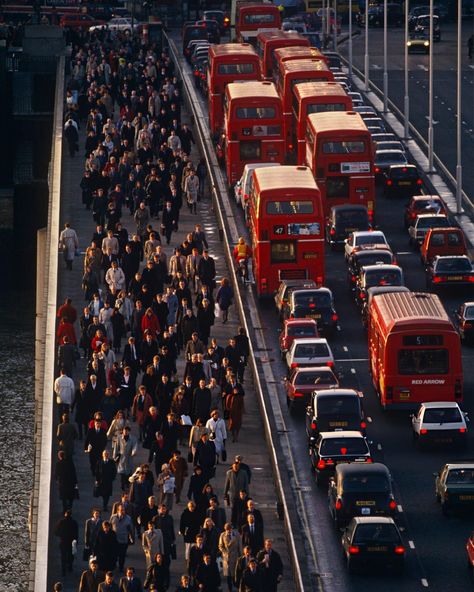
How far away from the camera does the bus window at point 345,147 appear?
80.9 meters

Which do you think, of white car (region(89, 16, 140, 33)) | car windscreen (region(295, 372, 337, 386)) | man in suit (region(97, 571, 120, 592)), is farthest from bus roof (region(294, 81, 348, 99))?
man in suit (region(97, 571, 120, 592))

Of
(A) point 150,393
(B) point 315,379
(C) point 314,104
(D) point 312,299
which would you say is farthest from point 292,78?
(A) point 150,393

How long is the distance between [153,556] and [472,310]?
861 inches

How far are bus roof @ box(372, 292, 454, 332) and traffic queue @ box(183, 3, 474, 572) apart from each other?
6 cm

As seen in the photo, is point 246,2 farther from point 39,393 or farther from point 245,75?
point 39,393

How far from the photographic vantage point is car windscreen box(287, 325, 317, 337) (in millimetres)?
64500

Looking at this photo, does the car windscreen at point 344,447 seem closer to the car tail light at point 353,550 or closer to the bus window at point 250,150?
the car tail light at point 353,550

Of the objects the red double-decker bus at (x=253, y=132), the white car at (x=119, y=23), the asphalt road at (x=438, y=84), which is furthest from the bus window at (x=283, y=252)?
the white car at (x=119, y=23)

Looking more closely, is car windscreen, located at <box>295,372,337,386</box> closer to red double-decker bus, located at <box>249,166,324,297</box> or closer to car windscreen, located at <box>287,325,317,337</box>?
car windscreen, located at <box>287,325,317,337</box>

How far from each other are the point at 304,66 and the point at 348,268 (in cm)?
2397

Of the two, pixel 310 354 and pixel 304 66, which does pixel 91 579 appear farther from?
pixel 304 66

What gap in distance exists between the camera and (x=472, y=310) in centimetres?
6675

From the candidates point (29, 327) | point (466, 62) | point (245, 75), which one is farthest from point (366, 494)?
point (466, 62)

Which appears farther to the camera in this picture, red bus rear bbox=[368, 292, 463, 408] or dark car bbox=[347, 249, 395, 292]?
dark car bbox=[347, 249, 395, 292]
